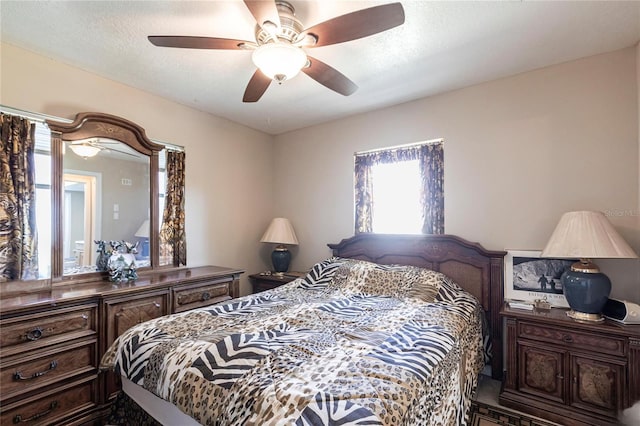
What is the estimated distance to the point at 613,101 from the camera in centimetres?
215

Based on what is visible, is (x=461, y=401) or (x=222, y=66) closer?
(x=461, y=401)

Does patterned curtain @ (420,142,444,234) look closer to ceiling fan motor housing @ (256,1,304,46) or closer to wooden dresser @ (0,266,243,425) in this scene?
ceiling fan motor housing @ (256,1,304,46)

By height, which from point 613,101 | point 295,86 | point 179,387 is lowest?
point 179,387

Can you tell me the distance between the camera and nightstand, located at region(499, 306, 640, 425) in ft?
5.82

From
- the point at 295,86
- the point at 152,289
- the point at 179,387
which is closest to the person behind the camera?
the point at 179,387

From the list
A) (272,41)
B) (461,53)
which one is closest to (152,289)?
(272,41)

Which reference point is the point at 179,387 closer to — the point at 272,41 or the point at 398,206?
the point at 272,41

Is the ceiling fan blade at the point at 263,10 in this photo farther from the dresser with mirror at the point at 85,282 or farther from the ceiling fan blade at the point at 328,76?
the dresser with mirror at the point at 85,282

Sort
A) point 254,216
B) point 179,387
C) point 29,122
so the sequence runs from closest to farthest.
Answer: point 179,387 → point 29,122 → point 254,216

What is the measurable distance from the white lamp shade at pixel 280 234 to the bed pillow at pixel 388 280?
0.92 metres

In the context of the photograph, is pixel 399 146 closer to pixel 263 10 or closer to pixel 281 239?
pixel 281 239

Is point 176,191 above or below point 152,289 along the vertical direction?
above

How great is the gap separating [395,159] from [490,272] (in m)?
1.40

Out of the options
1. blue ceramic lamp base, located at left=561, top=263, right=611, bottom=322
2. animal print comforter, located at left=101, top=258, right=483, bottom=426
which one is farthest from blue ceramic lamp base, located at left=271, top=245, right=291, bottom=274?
blue ceramic lamp base, located at left=561, top=263, right=611, bottom=322
